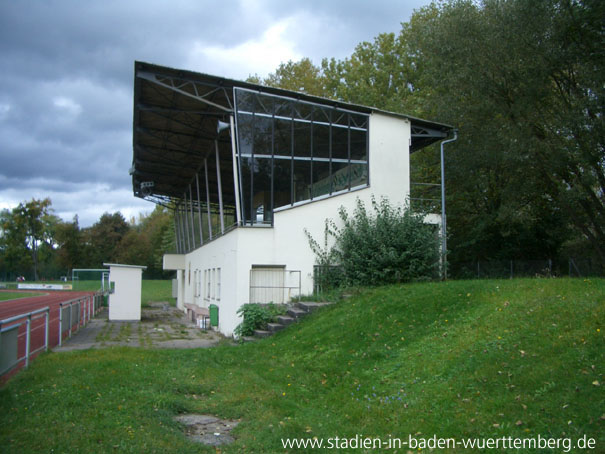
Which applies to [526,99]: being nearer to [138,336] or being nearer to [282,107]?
[282,107]

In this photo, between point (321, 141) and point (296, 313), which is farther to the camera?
point (321, 141)

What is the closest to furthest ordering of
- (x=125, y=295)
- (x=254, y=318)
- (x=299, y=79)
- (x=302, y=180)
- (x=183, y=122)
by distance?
(x=254, y=318), (x=302, y=180), (x=183, y=122), (x=125, y=295), (x=299, y=79)

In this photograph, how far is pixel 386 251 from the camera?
1661 cm

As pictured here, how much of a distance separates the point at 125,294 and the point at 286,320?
→ 13.8 metres

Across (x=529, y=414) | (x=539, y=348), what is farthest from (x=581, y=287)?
(x=529, y=414)

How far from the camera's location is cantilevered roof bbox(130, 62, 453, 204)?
18.9m

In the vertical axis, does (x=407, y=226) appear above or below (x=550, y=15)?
below

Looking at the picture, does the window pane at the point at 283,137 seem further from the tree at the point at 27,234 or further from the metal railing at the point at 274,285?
the tree at the point at 27,234

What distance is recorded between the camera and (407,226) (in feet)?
57.2

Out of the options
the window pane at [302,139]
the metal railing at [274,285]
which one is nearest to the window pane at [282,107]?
the window pane at [302,139]

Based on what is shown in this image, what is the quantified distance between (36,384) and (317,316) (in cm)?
771

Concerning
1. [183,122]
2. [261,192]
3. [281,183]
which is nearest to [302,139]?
[281,183]

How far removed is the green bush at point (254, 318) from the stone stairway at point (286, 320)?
0.23 meters

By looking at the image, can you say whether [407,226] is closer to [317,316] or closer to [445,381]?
[317,316]
